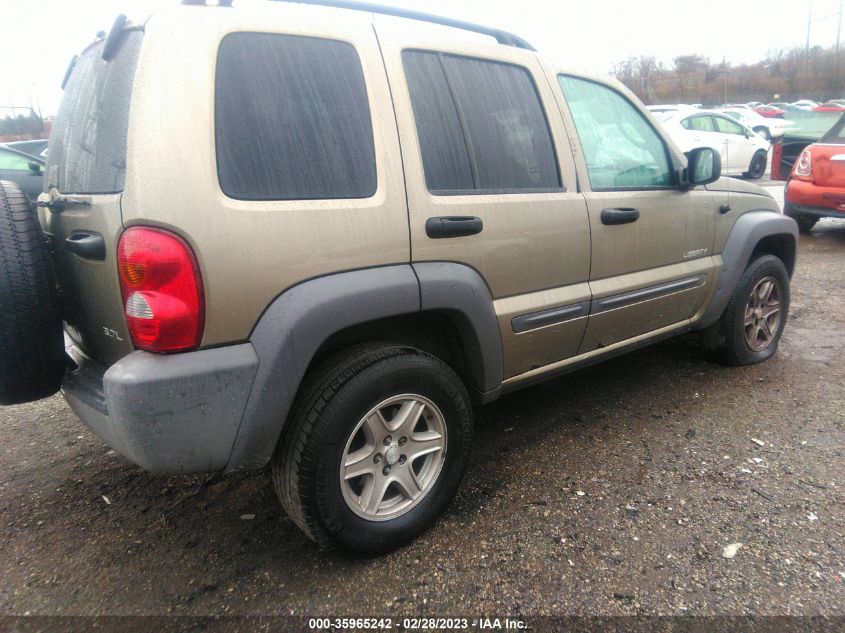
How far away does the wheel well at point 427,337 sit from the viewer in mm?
2113

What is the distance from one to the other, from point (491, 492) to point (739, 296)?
6.84 feet

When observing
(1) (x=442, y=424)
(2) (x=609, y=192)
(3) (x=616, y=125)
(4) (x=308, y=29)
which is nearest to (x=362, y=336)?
(1) (x=442, y=424)

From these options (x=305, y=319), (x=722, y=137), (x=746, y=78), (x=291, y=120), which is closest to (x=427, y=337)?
(x=305, y=319)

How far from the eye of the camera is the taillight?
7.18 metres

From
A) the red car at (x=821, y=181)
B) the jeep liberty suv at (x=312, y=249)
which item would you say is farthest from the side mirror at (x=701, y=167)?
the red car at (x=821, y=181)

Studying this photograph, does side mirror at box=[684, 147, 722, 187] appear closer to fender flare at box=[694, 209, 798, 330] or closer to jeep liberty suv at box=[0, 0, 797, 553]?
fender flare at box=[694, 209, 798, 330]

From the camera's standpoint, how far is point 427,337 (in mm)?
2422

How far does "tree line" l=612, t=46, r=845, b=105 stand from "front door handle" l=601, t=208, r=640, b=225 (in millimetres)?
39753

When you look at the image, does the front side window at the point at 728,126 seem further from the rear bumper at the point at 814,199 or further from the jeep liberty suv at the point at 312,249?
the jeep liberty suv at the point at 312,249

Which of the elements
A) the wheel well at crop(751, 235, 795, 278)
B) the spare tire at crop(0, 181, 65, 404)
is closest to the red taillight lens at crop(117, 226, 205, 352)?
the spare tire at crop(0, 181, 65, 404)

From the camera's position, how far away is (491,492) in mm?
2611

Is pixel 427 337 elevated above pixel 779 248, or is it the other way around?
pixel 427 337

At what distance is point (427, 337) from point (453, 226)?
18.5 inches

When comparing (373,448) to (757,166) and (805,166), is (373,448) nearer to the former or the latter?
(805,166)
